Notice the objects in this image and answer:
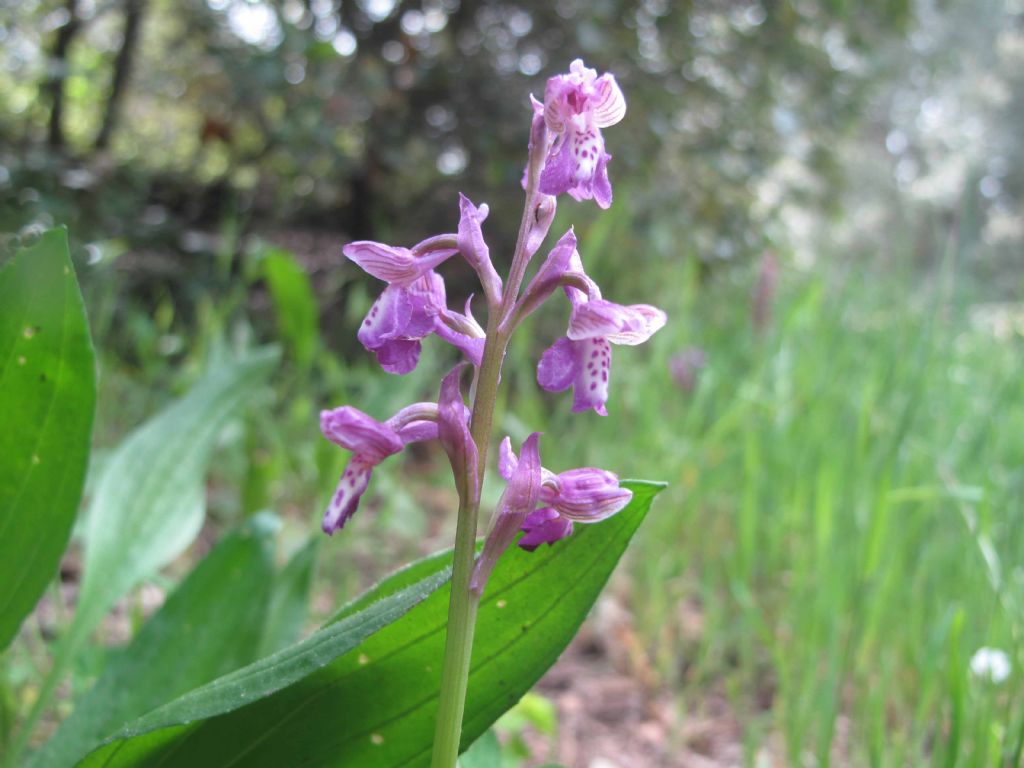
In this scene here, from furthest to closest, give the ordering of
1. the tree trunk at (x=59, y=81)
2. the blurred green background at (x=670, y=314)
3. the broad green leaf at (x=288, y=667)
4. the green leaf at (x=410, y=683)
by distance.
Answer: the tree trunk at (x=59, y=81) → the blurred green background at (x=670, y=314) → the green leaf at (x=410, y=683) → the broad green leaf at (x=288, y=667)

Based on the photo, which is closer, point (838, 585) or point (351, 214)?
point (838, 585)

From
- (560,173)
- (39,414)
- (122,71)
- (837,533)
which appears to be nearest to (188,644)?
(39,414)

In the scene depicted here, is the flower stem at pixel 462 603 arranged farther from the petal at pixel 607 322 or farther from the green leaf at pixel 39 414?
the green leaf at pixel 39 414

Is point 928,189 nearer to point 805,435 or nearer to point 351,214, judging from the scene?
point 351,214

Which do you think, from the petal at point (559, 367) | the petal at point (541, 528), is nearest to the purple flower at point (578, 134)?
the petal at point (559, 367)

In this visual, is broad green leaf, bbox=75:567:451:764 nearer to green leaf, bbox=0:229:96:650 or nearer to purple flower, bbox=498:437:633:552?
purple flower, bbox=498:437:633:552

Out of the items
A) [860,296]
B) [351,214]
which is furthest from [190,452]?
[351,214]
